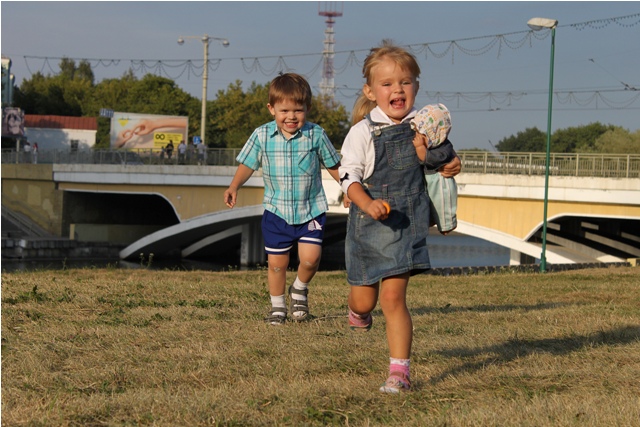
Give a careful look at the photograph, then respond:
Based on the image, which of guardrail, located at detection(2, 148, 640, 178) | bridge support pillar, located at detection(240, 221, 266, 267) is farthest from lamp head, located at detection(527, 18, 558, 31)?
bridge support pillar, located at detection(240, 221, 266, 267)

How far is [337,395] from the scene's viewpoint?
411 centimetres

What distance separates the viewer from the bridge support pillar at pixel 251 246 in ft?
138

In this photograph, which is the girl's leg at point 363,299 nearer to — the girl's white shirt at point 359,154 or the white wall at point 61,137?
the girl's white shirt at point 359,154

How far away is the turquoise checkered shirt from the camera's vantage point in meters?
6.57

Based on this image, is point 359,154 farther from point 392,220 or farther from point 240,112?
point 240,112

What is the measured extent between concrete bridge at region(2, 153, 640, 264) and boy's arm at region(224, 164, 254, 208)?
903cm

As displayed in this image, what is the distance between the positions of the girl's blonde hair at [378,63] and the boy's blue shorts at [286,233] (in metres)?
1.76

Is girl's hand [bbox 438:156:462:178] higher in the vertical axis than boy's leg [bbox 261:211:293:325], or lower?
higher

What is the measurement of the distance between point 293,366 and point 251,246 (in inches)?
1487

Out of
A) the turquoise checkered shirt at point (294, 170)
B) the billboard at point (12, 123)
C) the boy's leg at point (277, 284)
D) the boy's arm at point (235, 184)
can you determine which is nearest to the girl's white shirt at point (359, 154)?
the boy's arm at point (235, 184)

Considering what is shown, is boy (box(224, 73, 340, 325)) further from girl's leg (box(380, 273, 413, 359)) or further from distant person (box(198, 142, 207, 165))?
distant person (box(198, 142, 207, 165))

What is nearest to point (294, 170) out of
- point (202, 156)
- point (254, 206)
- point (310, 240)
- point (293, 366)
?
point (310, 240)

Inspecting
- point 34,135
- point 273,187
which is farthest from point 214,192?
point 34,135

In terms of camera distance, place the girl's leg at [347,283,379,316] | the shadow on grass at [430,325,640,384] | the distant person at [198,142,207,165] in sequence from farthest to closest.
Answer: the distant person at [198,142,207,165] < the shadow on grass at [430,325,640,384] < the girl's leg at [347,283,379,316]
